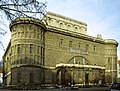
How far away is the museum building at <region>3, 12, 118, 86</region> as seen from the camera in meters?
49.7

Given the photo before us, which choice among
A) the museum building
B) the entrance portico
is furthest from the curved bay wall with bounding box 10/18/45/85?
the entrance portico

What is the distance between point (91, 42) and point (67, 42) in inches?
405

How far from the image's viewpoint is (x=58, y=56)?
2233 inches

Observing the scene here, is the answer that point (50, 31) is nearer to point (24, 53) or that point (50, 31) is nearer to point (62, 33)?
point (62, 33)

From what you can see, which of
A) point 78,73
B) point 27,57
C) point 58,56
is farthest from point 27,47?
point 78,73

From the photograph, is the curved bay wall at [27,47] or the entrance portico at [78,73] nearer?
the curved bay wall at [27,47]

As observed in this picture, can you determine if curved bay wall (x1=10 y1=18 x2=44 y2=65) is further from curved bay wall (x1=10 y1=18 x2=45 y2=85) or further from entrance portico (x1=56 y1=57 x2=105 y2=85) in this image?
entrance portico (x1=56 y1=57 x2=105 y2=85)

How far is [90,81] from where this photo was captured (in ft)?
194

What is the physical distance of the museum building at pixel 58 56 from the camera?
163ft

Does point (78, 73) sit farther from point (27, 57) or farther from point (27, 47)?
point (27, 47)

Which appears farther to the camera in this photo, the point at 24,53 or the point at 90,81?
the point at 90,81

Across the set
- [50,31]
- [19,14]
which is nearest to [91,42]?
[50,31]

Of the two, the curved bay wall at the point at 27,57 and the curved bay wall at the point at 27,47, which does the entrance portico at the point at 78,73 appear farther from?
the curved bay wall at the point at 27,47

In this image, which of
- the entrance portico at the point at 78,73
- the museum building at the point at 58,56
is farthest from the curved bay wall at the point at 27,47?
the entrance portico at the point at 78,73
